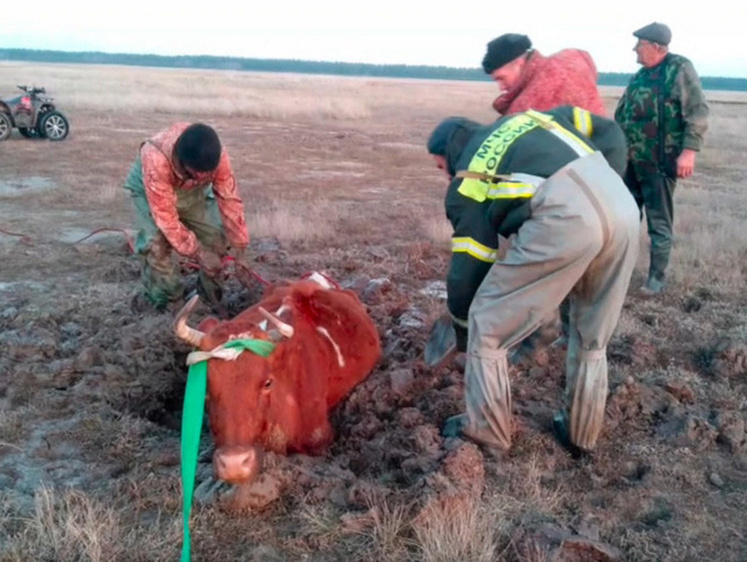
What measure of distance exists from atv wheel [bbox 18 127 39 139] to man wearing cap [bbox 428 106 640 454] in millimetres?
19342

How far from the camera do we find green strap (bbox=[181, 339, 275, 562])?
3.91 m

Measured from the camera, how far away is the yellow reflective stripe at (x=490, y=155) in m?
4.27

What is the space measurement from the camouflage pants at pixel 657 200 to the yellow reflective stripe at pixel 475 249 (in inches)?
151

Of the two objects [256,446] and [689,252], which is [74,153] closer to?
[689,252]

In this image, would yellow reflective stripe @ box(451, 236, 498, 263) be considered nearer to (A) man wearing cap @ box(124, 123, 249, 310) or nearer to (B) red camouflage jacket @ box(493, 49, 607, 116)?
(B) red camouflage jacket @ box(493, 49, 607, 116)

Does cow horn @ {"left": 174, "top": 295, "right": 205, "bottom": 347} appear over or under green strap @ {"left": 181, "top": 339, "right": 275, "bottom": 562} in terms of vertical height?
over

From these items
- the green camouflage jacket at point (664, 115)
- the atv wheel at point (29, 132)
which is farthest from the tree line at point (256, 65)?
the green camouflage jacket at point (664, 115)

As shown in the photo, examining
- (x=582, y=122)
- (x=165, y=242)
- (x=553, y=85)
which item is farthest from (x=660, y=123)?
(x=165, y=242)

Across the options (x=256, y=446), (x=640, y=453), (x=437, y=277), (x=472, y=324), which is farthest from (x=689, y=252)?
(x=256, y=446)

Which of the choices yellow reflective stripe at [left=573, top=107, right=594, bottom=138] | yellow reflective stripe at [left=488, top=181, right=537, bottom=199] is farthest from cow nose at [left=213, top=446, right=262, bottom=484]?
yellow reflective stripe at [left=573, top=107, right=594, bottom=138]

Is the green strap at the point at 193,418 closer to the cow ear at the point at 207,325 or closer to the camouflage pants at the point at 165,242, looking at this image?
the cow ear at the point at 207,325

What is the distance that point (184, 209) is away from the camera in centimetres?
772

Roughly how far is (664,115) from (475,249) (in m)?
4.12

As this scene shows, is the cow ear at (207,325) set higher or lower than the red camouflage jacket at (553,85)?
lower
